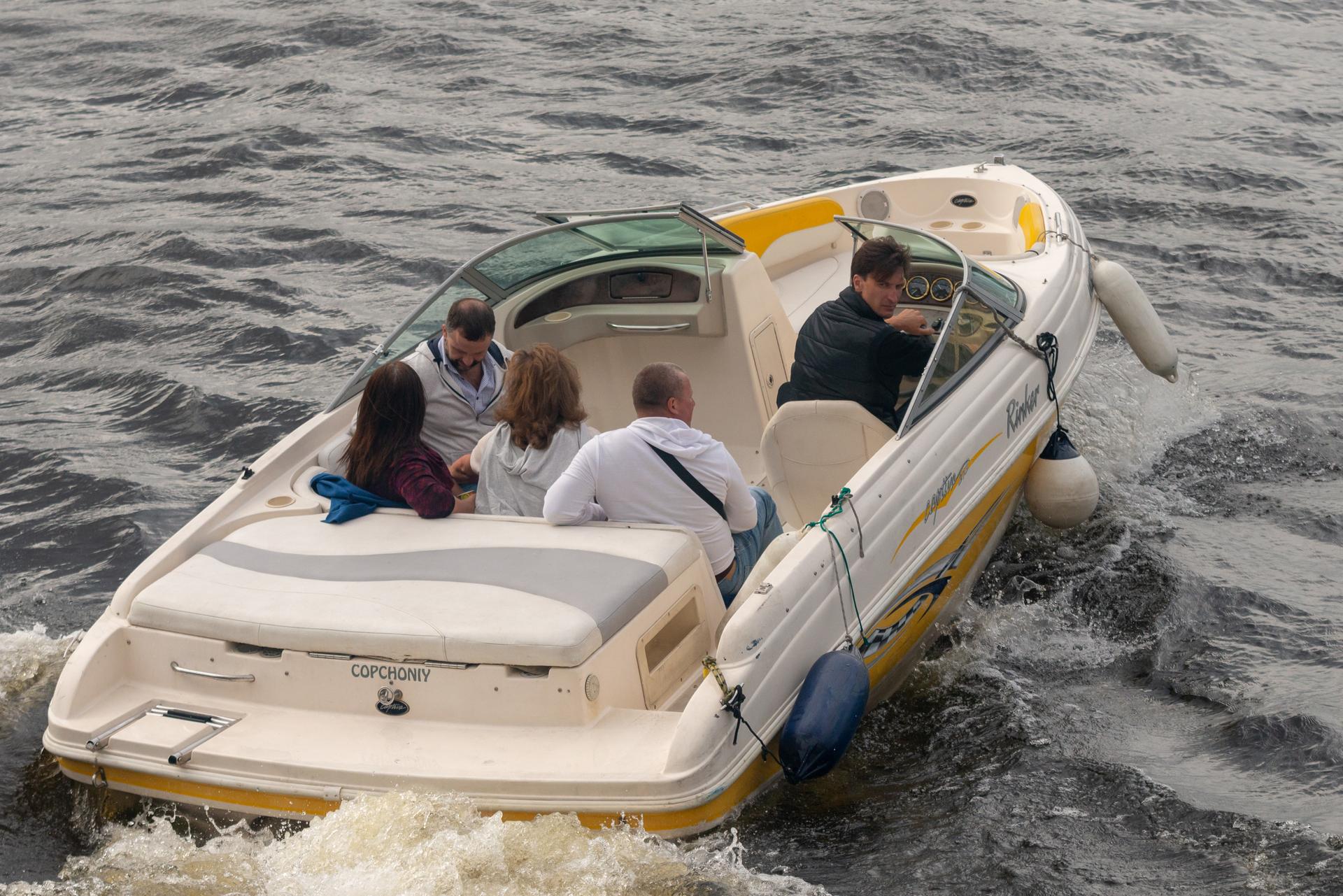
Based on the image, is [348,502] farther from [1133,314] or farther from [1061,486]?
[1133,314]

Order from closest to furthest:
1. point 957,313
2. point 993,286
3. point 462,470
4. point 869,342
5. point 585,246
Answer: point 462,470 → point 869,342 → point 957,313 → point 993,286 → point 585,246

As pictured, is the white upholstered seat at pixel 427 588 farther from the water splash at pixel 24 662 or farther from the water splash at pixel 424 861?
the water splash at pixel 24 662

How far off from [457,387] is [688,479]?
50.0 inches

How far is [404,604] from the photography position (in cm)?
412

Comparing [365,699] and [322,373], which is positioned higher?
[365,699]

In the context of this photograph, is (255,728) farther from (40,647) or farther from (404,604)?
(40,647)

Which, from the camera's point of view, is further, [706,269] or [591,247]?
Answer: [591,247]

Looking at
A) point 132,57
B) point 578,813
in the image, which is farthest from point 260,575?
point 132,57

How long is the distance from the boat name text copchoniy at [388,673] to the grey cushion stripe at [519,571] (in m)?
0.31

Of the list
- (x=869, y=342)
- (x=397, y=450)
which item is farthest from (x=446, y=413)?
(x=869, y=342)

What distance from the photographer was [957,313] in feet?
17.8

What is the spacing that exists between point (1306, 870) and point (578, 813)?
217 centimetres

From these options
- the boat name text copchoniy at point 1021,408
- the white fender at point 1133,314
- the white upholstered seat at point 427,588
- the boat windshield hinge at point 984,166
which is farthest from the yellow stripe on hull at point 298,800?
the boat windshield hinge at point 984,166

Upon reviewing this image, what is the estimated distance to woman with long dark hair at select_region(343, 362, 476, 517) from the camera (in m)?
4.60
